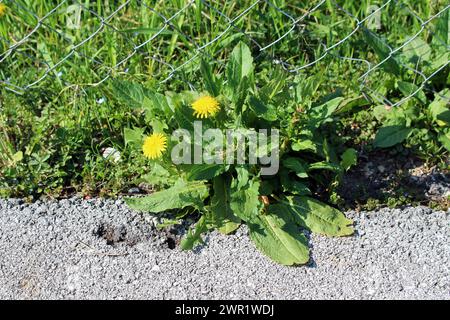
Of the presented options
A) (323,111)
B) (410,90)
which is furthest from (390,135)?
(323,111)

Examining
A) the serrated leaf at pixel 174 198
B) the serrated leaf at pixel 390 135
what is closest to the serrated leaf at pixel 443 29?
the serrated leaf at pixel 390 135

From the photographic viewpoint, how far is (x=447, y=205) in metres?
2.82

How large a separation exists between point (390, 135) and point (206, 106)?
835 millimetres

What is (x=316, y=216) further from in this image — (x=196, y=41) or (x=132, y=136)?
(x=196, y=41)

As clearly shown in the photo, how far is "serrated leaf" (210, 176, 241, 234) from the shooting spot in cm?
270

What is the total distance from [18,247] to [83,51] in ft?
3.13

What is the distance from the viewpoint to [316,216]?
2.73 meters

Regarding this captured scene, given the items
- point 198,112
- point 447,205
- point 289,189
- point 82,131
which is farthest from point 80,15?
point 447,205

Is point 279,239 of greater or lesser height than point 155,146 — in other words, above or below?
below

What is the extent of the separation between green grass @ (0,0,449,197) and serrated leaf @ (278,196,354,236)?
46cm

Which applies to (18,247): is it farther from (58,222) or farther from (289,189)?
(289,189)

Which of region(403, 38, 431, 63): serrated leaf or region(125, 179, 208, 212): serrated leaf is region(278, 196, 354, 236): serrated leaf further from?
region(403, 38, 431, 63): serrated leaf

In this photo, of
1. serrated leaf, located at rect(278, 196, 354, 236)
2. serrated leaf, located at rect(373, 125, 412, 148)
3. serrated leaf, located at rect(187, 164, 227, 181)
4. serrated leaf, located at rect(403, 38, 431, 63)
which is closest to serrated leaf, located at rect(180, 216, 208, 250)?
serrated leaf, located at rect(187, 164, 227, 181)

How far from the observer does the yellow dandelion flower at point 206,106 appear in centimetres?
260
